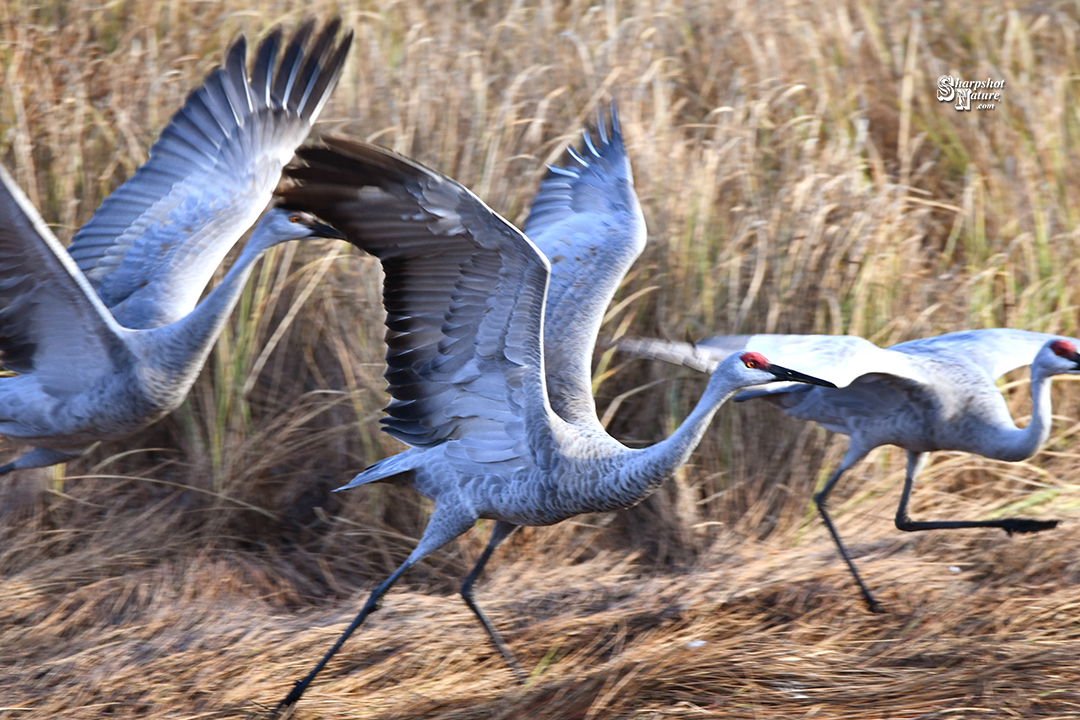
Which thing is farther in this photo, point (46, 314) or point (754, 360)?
point (46, 314)

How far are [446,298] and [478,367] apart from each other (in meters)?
0.28

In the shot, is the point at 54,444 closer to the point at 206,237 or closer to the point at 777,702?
the point at 206,237

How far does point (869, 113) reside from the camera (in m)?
6.48

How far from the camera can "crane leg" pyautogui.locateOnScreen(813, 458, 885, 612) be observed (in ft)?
13.1

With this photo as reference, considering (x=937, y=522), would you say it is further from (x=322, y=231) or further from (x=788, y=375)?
(x=322, y=231)

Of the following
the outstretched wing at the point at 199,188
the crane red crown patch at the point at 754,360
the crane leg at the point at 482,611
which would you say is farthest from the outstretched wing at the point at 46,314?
the crane red crown patch at the point at 754,360

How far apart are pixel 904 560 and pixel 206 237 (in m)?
3.10

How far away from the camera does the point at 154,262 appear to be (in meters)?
4.40

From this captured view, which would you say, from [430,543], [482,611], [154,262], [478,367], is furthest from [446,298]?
[154,262]

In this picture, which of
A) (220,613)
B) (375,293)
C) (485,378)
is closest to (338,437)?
(375,293)

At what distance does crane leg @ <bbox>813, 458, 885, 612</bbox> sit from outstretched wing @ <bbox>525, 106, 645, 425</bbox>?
1106 mm

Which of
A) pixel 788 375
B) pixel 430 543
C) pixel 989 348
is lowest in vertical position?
pixel 430 543

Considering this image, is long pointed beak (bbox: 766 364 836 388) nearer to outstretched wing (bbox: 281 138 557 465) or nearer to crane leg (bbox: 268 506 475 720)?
outstretched wing (bbox: 281 138 557 465)

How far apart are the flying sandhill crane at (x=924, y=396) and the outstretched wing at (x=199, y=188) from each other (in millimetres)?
1677
